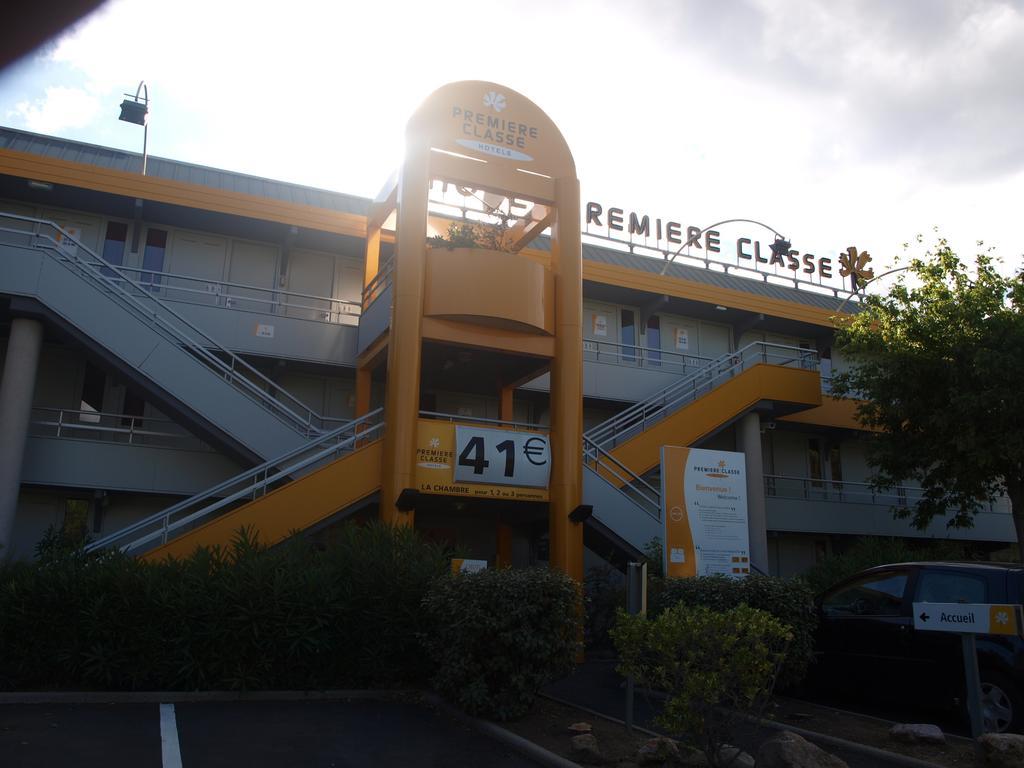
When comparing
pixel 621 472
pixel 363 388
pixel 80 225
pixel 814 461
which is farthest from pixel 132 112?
pixel 814 461

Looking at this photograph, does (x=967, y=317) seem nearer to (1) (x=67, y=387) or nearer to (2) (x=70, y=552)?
(2) (x=70, y=552)

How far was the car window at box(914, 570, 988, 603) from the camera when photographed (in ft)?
29.9

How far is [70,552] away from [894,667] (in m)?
10.1

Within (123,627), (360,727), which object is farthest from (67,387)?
(360,727)

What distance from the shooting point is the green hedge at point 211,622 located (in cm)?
992

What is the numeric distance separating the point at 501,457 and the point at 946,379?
10.2 metres

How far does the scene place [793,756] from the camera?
6656 millimetres

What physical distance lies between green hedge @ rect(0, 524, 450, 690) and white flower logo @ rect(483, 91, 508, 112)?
10.4 metres

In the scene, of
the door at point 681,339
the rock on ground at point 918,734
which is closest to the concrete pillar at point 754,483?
the door at point 681,339

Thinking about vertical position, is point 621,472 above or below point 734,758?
above

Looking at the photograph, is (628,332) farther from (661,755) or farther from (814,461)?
(661,755)

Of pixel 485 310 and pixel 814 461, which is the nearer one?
pixel 485 310

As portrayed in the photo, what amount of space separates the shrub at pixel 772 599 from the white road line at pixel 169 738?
5437 mm

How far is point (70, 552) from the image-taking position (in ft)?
36.1
